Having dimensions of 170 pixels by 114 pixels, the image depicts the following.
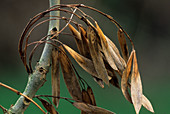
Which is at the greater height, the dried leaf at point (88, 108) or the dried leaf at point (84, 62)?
the dried leaf at point (84, 62)

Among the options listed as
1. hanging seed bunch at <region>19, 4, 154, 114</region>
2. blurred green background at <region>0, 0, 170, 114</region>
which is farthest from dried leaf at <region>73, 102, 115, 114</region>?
blurred green background at <region>0, 0, 170, 114</region>

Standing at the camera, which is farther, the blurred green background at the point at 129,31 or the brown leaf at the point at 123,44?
the blurred green background at the point at 129,31

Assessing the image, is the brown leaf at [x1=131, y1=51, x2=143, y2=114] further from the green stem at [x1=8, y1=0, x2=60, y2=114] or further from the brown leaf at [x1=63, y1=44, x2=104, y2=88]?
the green stem at [x1=8, y1=0, x2=60, y2=114]

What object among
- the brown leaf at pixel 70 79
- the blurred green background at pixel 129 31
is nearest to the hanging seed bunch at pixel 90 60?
the brown leaf at pixel 70 79

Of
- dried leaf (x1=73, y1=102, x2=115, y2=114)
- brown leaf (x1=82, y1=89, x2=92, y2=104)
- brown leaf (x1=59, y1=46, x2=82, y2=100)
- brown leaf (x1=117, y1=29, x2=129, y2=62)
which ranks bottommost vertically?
dried leaf (x1=73, y1=102, x2=115, y2=114)

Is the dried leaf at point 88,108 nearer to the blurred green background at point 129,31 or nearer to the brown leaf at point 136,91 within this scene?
the brown leaf at point 136,91

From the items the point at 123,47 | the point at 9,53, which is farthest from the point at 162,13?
the point at 123,47
